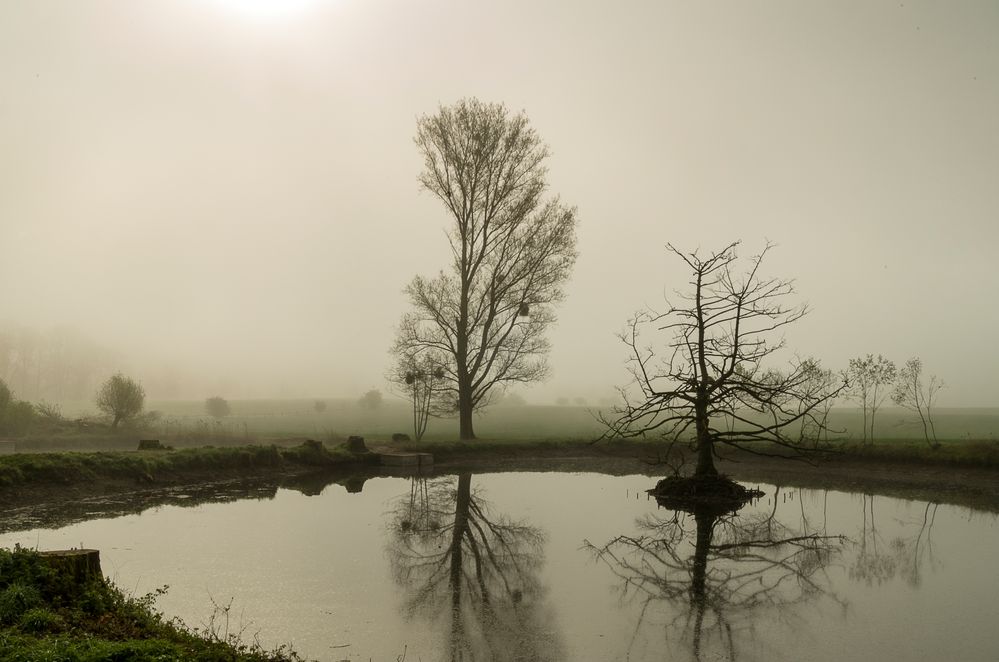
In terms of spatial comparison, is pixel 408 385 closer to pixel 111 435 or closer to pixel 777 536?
pixel 111 435

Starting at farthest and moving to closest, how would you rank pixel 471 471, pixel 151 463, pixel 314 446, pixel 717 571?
pixel 471 471, pixel 314 446, pixel 151 463, pixel 717 571

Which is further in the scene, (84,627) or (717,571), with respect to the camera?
(717,571)

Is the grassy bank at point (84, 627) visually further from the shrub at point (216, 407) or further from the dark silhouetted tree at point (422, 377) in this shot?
the shrub at point (216, 407)

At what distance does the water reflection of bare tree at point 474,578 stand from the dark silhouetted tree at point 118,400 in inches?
980

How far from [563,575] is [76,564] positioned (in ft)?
24.3

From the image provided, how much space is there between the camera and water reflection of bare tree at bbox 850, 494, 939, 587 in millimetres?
12094

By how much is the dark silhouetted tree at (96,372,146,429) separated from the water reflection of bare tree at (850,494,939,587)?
3567 cm

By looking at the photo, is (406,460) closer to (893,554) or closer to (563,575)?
(563,575)

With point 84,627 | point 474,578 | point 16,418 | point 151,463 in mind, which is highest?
point 16,418

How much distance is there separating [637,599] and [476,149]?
27.7 m

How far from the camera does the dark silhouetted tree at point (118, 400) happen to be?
121 feet

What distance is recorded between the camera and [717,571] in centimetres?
1237

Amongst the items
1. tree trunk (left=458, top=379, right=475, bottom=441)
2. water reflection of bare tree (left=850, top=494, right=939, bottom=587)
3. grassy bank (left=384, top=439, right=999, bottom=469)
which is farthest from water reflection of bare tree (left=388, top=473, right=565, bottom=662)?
tree trunk (left=458, top=379, right=475, bottom=441)

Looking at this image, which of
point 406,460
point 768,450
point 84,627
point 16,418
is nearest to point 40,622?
point 84,627
